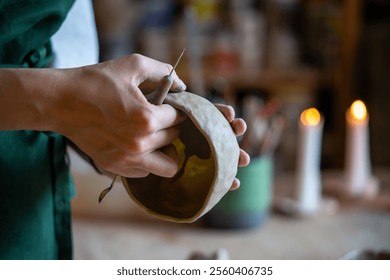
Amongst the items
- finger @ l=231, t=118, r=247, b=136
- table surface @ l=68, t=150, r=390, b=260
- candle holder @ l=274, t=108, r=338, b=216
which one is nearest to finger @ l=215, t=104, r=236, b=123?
finger @ l=231, t=118, r=247, b=136

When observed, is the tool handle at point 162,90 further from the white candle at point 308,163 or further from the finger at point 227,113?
the white candle at point 308,163

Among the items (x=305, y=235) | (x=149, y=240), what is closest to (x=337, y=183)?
(x=305, y=235)

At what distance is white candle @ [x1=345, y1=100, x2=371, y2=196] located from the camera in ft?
3.25

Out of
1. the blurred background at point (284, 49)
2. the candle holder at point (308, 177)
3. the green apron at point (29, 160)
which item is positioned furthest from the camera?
the blurred background at point (284, 49)

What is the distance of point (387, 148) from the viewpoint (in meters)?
1.50

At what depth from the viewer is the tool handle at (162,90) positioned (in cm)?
39

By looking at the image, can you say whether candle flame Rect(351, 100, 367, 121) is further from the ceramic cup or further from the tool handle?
the tool handle

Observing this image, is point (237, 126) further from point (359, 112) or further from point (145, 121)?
point (359, 112)

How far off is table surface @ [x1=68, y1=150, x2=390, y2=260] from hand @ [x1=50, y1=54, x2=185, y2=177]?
40 centimetres

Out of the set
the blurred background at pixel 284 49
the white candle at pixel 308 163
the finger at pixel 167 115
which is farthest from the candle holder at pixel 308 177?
the finger at pixel 167 115

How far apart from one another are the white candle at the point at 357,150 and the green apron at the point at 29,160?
0.61m

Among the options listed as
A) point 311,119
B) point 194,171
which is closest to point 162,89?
point 194,171

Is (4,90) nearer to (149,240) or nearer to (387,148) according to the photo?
(149,240)

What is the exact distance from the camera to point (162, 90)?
1.29 ft
